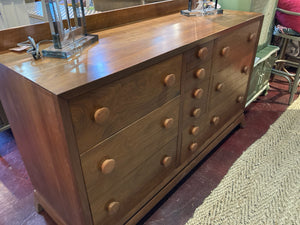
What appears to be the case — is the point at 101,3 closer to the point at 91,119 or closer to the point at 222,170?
the point at 91,119

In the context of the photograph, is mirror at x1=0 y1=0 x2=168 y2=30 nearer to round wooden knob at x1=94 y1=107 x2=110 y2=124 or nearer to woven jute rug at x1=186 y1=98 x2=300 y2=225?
round wooden knob at x1=94 y1=107 x2=110 y2=124

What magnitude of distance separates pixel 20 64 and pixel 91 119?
0.30 metres

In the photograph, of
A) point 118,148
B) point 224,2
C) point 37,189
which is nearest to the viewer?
point 118,148

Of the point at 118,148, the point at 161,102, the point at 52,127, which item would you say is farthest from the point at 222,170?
the point at 52,127

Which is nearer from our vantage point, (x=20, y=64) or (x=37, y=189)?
(x=20, y=64)

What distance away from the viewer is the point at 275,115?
1.97 metres

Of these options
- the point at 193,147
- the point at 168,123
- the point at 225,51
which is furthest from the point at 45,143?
the point at 225,51

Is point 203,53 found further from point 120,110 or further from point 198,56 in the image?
point 120,110

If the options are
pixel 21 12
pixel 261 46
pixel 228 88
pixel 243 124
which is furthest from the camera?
pixel 261 46

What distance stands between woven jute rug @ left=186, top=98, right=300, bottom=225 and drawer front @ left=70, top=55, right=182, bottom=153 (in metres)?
0.59

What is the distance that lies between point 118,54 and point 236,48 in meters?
0.76

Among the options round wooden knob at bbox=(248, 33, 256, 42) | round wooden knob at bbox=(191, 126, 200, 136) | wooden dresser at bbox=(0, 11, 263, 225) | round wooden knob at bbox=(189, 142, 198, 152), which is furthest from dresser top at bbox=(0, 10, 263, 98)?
round wooden knob at bbox=(189, 142, 198, 152)

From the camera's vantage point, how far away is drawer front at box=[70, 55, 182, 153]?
0.71 meters

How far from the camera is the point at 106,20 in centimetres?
119
